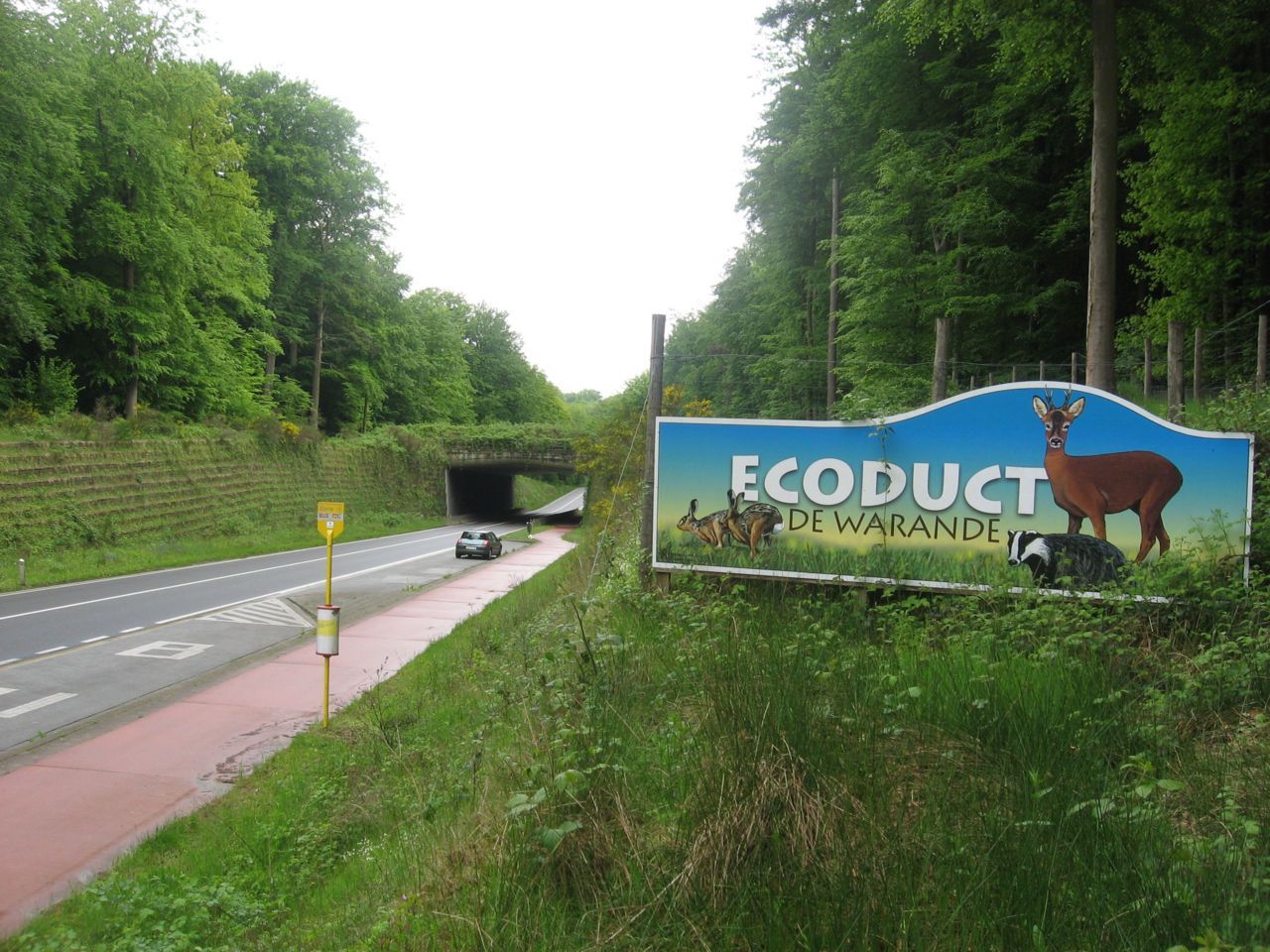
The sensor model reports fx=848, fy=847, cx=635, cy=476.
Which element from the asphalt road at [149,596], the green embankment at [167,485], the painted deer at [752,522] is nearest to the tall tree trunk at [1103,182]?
the painted deer at [752,522]

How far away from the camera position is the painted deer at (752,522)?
8695 millimetres

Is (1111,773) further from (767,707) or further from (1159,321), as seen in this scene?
(1159,321)

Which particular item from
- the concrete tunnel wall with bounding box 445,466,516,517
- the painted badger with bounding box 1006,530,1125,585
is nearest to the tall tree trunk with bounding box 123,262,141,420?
the concrete tunnel wall with bounding box 445,466,516,517

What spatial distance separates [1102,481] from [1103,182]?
5673 millimetres

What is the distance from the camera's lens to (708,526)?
29.3ft

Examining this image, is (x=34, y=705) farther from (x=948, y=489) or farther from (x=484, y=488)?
(x=484, y=488)

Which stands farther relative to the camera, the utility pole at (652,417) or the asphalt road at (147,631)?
the asphalt road at (147,631)

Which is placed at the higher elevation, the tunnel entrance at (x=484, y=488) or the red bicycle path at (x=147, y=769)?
the tunnel entrance at (x=484, y=488)

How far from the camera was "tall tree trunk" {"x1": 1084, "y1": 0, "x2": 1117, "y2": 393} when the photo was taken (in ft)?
36.9

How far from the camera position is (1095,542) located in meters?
7.84

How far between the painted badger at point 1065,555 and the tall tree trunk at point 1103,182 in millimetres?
4255

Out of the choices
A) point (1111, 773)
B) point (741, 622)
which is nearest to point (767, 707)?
point (1111, 773)

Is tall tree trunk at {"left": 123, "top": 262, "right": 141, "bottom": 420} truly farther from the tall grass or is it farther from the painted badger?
the painted badger

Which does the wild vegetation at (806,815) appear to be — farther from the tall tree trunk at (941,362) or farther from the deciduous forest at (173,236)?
the deciduous forest at (173,236)
